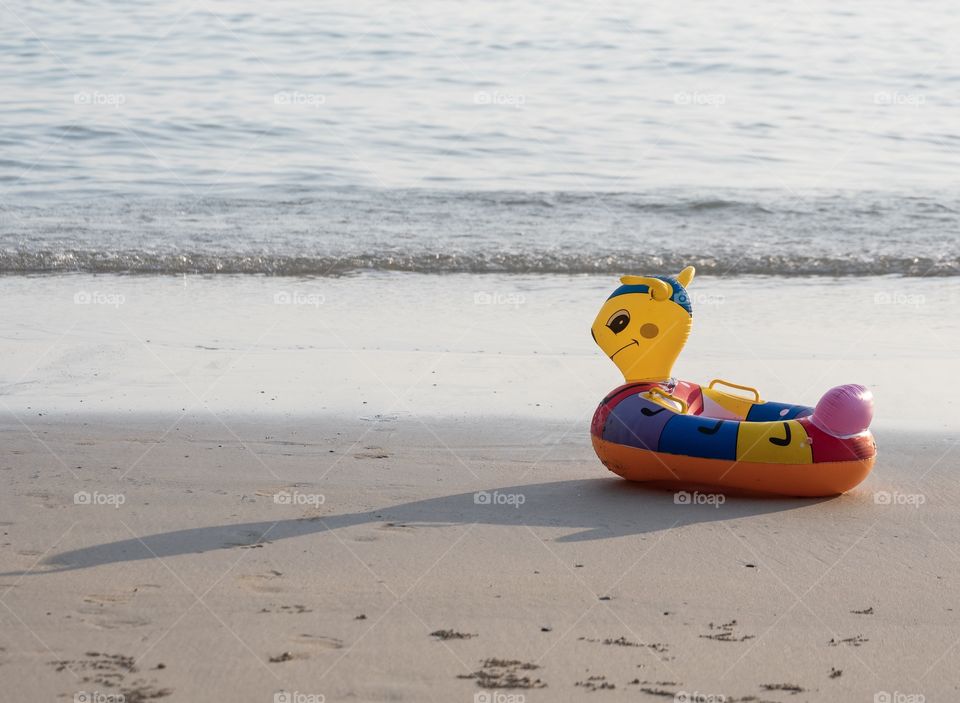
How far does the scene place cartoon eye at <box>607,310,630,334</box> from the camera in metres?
6.55

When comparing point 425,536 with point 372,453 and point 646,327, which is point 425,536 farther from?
point 646,327

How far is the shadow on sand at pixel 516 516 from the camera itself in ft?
17.6

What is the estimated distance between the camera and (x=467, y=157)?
63.4 feet

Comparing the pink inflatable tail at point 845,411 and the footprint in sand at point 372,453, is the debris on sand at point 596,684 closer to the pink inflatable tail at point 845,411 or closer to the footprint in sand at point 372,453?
the pink inflatable tail at point 845,411

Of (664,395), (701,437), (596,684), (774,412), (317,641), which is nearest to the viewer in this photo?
(596,684)

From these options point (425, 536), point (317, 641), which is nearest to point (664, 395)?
point (425, 536)

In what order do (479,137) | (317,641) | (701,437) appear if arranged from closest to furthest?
(317,641), (701,437), (479,137)

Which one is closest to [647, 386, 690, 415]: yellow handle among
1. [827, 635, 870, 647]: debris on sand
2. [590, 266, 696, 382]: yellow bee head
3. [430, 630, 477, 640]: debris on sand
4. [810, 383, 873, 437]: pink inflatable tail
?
[590, 266, 696, 382]: yellow bee head

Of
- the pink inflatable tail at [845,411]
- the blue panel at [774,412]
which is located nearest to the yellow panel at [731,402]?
the blue panel at [774,412]

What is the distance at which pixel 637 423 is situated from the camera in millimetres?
6332

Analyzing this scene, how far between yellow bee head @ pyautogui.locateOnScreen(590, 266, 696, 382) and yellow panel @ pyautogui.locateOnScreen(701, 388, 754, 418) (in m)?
0.31

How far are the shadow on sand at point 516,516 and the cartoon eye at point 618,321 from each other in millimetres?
813

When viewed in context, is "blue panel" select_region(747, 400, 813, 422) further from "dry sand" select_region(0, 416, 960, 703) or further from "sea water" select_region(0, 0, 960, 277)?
"sea water" select_region(0, 0, 960, 277)

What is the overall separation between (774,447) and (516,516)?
1.37 meters
